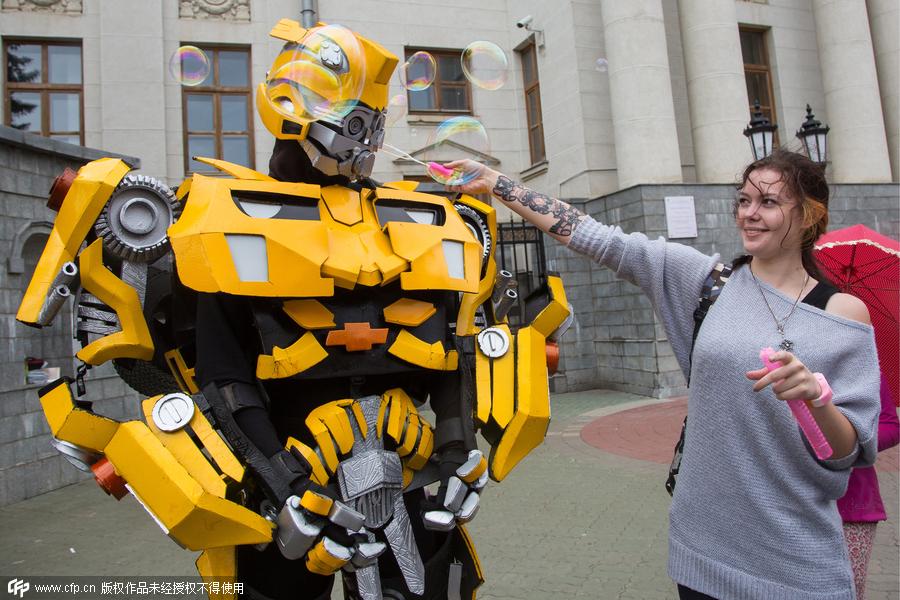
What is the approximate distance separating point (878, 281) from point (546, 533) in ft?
9.67

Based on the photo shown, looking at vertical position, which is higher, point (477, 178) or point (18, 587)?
point (477, 178)

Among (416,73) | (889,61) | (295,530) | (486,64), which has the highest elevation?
(889,61)

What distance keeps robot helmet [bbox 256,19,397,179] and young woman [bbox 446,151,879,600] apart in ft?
3.95

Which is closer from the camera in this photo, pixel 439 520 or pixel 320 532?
pixel 320 532

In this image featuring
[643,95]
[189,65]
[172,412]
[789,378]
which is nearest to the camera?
[789,378]

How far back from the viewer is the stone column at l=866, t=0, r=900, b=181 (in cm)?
1241

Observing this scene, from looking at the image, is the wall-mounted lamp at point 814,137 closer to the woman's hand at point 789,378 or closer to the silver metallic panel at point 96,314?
the woman's hand at point 789,378

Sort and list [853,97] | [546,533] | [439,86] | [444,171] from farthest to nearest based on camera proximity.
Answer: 1. [439,86]
2. [853,97]
3. [546,533]
4. [444,171]


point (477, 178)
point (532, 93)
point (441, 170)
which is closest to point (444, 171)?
point (441, 170)

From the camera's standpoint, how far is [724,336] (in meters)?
1.70

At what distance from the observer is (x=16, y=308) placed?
19.4ft

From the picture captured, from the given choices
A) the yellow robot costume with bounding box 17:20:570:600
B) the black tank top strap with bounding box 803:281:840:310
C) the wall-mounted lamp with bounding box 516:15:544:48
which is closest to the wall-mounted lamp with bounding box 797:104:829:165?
the wall-mounted lamp with bounding box 516:15:544:48

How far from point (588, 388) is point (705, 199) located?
3.72 meters

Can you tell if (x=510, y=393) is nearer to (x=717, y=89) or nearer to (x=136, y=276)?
(x=136, y=276)
